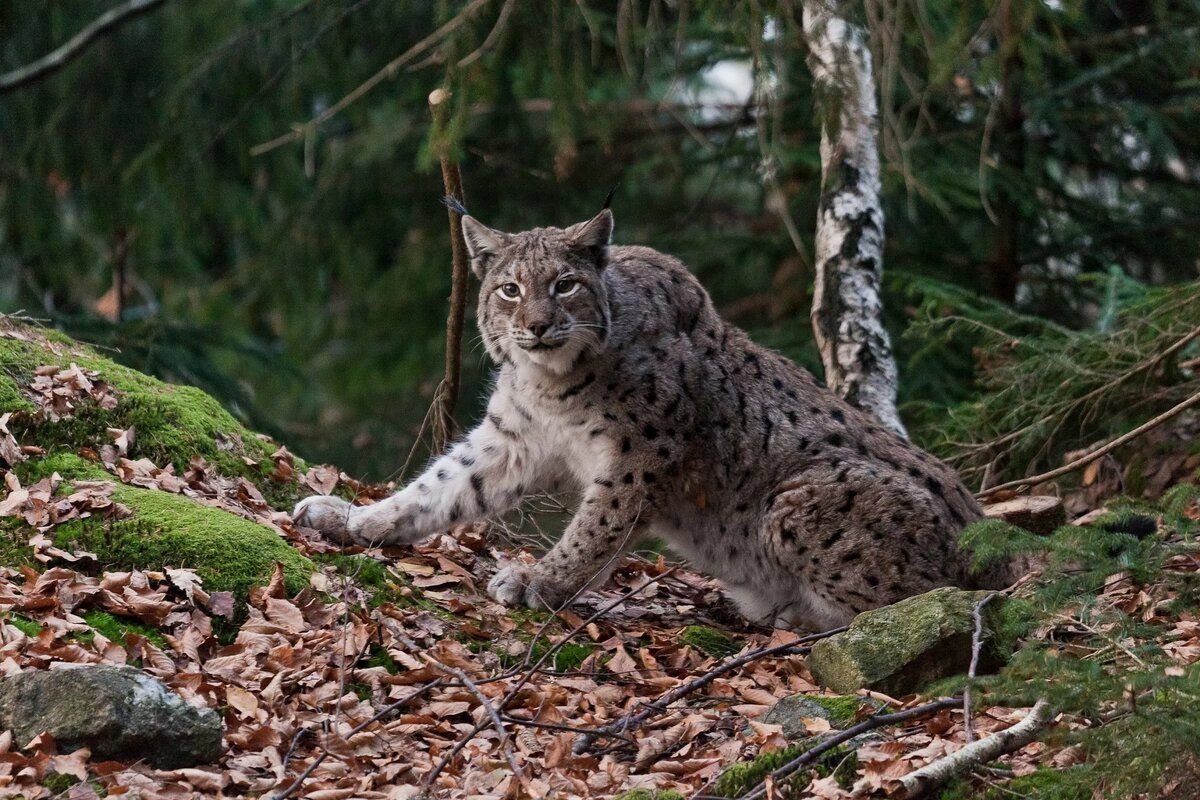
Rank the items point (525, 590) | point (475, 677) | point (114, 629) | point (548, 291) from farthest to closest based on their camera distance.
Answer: point (548, 291), point (525, 590), point (475, 677), point (114, 629)

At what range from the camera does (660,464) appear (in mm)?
7086

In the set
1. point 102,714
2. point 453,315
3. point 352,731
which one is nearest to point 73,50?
point 453,315

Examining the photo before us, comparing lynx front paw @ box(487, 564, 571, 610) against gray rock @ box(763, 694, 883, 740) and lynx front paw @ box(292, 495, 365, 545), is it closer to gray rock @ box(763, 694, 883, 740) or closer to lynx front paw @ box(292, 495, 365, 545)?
lynx front paw @ box(292, 495, 365, 545)

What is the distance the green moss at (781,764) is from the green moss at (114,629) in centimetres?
216

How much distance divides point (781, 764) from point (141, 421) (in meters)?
3.65

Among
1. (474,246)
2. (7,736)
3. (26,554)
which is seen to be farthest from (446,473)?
(7,736)

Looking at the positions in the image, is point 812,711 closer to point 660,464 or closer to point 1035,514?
point 660,464

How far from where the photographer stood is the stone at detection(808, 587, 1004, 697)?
5.64 meters

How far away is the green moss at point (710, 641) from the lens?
6699 mm

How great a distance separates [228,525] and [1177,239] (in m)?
8.34

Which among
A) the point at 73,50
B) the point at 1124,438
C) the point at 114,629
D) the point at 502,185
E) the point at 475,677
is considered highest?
the point at 73,50

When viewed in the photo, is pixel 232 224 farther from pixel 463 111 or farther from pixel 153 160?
pixel 463 111

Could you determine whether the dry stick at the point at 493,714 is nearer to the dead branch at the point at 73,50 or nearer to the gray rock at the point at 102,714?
the gray rock at the point at 102,714

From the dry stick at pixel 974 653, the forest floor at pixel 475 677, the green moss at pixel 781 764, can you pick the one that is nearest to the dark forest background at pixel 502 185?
the dry stick at pixel 974 653
